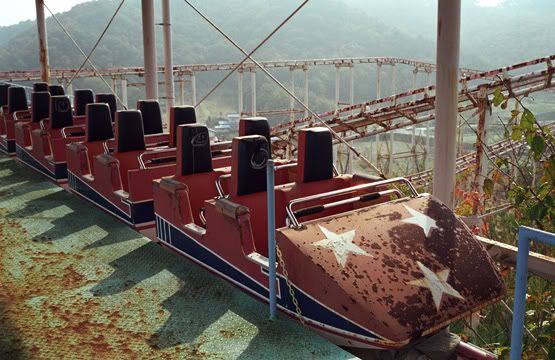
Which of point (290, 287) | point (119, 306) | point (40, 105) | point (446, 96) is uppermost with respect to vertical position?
point (446, 96)

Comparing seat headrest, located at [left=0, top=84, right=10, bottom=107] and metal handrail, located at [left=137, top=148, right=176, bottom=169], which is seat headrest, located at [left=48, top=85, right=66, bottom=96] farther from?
metal handrail, located at [left=137, top=148, right=176, bottom=169]

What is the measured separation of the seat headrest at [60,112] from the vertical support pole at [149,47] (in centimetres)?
118

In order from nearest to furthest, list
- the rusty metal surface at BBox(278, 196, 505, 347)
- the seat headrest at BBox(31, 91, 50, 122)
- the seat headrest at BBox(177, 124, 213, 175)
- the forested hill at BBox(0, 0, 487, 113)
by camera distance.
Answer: the rusty metal surface at BBox(278, 196, 505, 347) → the seat headrest at BBox(177, 124, 213, 175) → the seat headrest at BBox(31, 91, 50, 122) → the forested hill at BBox(0, 0, 487, 113)

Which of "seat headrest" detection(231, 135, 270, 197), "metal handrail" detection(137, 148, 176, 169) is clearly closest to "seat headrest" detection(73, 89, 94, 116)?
"metal handrail" detection(137, 148, 176, 169)

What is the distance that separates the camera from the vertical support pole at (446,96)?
107 inches

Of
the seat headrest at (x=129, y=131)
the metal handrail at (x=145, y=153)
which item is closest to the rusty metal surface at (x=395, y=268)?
the metal handrail at (x=145, y=153)

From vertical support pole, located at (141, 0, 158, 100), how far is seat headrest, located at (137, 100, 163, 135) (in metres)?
1.29

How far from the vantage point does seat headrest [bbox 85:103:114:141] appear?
477cm

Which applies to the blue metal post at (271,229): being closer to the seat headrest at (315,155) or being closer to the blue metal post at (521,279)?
the seat headrest at (315,155)

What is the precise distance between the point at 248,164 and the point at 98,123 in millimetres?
2396

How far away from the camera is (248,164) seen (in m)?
2.93

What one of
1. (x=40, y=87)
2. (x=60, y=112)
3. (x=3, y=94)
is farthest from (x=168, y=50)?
(x=3, y=94)

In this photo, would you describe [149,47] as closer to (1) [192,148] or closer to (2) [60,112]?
(2) [60,112]

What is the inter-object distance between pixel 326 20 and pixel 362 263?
3475 inches
